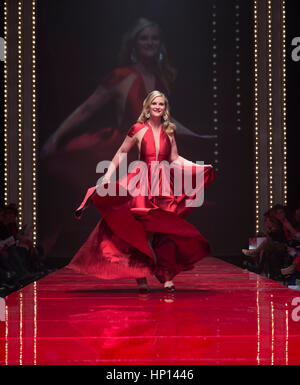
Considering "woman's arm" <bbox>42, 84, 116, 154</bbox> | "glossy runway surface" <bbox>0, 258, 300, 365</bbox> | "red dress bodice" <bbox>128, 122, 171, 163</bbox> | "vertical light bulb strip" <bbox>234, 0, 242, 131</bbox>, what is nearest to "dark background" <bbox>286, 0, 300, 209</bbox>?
"vertical light bulb strip" <bbox>234, 0, 242, 131</bbox>

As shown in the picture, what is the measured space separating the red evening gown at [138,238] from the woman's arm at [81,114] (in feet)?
19.3

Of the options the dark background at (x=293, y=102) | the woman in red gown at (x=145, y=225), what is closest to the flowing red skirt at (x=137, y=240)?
the woman in red gown at (x=145, y=225)

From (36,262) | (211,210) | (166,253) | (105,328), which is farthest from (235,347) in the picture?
(211,210)

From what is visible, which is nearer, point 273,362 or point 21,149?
point 273,362

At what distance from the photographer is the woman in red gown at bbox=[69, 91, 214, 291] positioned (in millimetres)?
3994

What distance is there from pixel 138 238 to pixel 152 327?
1.39 metres

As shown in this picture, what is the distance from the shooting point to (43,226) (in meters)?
10.0

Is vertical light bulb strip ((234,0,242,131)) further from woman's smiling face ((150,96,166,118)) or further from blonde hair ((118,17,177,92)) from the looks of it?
woman's smiling face ((150,96,166,118))

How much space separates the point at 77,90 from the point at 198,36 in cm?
209

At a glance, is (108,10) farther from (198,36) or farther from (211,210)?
(211,210)

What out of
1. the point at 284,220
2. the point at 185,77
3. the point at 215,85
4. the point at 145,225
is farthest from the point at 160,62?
the point at 145,225

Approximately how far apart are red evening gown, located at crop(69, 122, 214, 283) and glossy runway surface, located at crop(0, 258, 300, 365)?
18cm

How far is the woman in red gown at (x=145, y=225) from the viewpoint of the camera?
399 cm

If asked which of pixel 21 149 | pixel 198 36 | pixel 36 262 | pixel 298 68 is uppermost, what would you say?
pixel 198 36
